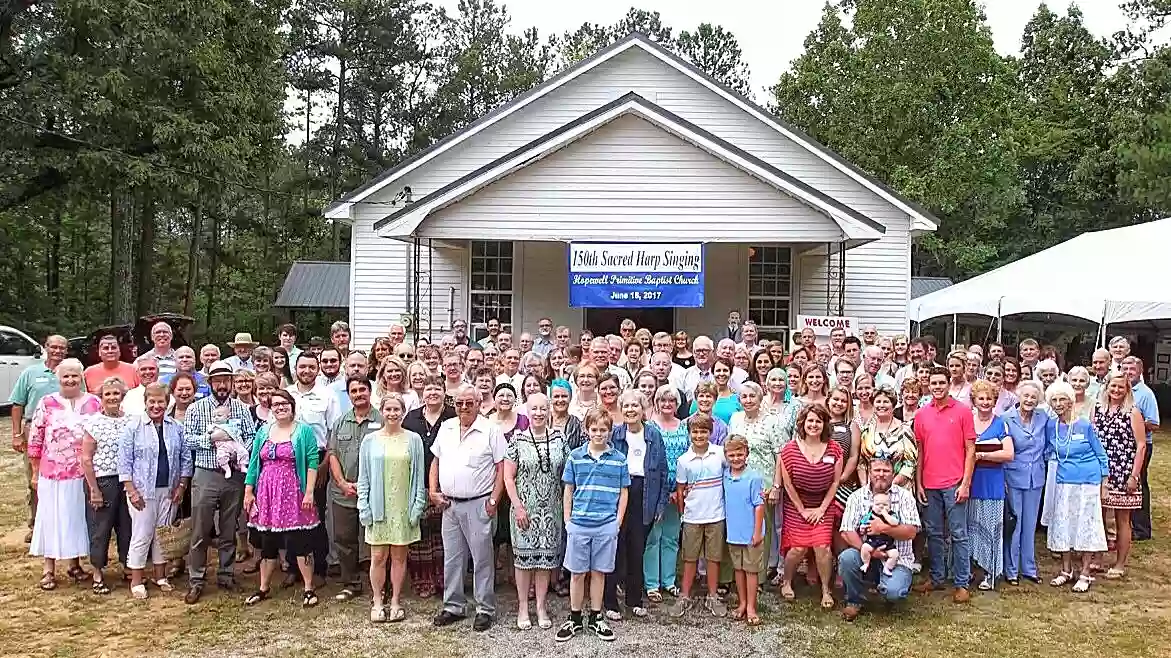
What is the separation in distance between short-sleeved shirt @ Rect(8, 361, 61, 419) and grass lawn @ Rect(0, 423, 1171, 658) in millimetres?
1380

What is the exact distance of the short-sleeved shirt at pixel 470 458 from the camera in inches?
226

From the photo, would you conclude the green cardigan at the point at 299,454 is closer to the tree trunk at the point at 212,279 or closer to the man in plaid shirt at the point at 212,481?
the man in plaid shirt at the point at 212,481

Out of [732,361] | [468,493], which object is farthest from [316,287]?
[468,493]

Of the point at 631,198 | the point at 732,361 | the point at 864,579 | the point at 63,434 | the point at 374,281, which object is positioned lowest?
the point at 864,579

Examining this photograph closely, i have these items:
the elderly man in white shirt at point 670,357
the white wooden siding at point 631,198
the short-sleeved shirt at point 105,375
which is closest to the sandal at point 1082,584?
the elderly man in white shirt at point 670,357

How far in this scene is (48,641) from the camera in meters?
5.72

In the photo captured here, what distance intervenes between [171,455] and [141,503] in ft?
1.24

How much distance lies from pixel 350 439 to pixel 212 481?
1.01 metres

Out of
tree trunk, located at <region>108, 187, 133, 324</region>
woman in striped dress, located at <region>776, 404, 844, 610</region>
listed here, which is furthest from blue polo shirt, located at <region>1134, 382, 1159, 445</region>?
tree trunk, located at <region>108, 187, 133, 324</region>

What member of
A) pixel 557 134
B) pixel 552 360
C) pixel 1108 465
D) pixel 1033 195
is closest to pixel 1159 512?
pixel 1108 465

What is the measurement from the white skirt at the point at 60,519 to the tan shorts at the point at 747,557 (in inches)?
184

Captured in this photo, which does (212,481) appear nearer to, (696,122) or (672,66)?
(696,122)

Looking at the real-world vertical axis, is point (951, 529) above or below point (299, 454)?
below

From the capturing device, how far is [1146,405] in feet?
24.8
